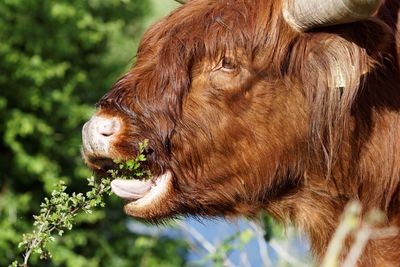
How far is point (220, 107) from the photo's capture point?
493cm

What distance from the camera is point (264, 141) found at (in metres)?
4.94

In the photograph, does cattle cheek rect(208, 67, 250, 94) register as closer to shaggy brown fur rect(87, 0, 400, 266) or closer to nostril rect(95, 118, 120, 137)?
shaggy brown fur rect(87, 0, 400, 266)

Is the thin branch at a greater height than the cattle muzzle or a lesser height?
lesser

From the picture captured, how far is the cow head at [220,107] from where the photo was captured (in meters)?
4.83

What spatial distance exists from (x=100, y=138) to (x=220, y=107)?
540mm

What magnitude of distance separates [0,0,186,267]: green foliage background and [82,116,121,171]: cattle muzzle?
6943mm

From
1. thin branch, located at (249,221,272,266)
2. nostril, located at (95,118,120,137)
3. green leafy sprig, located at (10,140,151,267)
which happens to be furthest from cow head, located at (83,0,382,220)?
thin branch, located at (249,221,272,266)

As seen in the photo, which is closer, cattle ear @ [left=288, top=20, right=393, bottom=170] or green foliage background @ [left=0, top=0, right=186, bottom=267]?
cattle ear @ [left=288, top=20, right=393, bottom=170]

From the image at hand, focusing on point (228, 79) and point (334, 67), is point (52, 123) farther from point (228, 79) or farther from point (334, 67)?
point (334, 67)

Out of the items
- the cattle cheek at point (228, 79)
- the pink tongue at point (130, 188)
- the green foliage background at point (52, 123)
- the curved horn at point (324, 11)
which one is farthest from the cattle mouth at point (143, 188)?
the green foliage background at point (52, 123)

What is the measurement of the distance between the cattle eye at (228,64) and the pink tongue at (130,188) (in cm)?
58

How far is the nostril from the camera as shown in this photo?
475 centimetres

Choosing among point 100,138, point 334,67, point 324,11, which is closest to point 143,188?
point 100,138

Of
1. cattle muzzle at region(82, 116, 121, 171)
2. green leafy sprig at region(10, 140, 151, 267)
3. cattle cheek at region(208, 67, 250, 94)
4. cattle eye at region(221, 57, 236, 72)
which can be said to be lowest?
green leafy sprig at region(10, 140, 151, 267)
